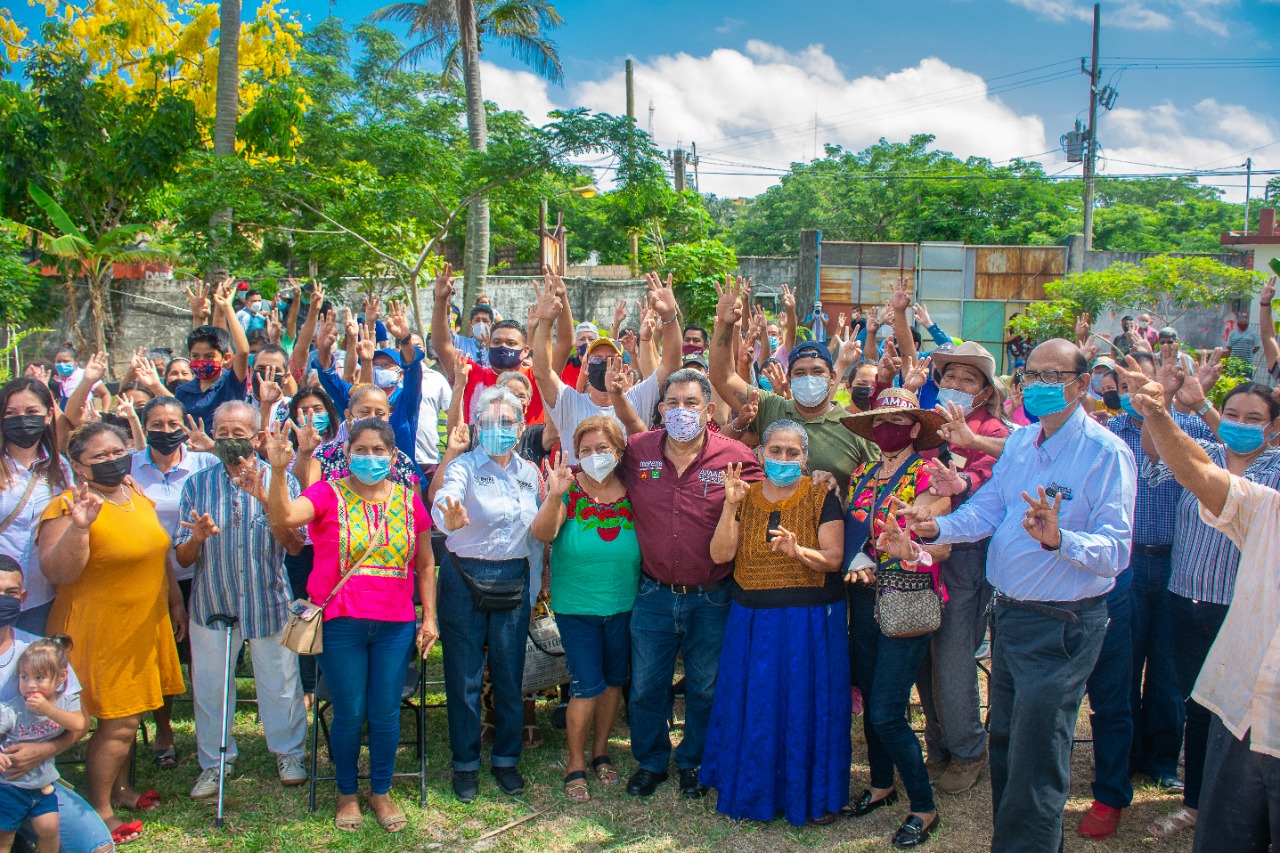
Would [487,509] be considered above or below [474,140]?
below

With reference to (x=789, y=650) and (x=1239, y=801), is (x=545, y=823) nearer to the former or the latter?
(x=789, y=650)

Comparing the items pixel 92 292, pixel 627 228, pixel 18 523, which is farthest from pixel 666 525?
pixel 627 228

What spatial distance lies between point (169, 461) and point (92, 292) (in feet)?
47.9

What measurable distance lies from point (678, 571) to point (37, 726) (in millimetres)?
2797

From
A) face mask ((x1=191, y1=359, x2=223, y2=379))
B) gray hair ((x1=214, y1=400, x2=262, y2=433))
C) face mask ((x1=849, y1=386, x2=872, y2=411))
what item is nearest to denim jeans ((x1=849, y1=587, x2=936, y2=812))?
face mask ((x1=849, y1=386, x2=872, y2=411))

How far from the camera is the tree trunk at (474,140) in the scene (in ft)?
48.7

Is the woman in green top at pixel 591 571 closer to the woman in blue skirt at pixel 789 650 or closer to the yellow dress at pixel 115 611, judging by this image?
the woman in blue skirt at pixel 789 650

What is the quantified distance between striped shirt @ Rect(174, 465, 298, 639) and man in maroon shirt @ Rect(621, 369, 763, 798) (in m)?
1.87

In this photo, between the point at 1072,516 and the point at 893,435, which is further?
the point at 893,435

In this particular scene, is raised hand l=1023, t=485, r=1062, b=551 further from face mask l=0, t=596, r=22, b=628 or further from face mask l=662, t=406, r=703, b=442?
face mask l=0, t=596, r=22, b=628

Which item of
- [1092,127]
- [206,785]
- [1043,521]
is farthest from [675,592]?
[1092,127]

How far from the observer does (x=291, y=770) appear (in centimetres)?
495

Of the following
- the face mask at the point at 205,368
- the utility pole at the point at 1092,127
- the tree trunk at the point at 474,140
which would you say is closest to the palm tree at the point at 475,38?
the tree trunk at the point at 474,140

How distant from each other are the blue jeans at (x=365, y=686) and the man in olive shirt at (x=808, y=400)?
2.28 m
